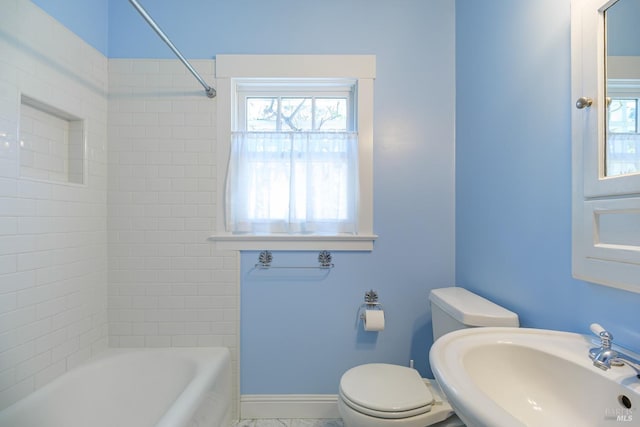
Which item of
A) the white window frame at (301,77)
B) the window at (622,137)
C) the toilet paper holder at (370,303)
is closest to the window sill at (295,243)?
the white window frame at (301,77)

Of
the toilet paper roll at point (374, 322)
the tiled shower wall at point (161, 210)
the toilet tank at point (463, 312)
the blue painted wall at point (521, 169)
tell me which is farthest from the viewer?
the tiled shower wall at point (161, 210)

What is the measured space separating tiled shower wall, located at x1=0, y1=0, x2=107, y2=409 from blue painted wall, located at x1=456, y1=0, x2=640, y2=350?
206 cm

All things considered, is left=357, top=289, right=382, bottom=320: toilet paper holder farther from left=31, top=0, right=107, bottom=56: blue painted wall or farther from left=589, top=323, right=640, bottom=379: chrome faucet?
left=31, top=0, right=107, bottom=56: blue painted wall

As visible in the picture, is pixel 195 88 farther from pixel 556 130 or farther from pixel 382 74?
pixel 556 130

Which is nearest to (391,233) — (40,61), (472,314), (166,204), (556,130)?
(472,314)

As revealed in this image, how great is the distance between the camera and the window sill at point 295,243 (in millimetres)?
1693

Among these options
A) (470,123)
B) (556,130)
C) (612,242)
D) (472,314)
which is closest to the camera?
(612,242)

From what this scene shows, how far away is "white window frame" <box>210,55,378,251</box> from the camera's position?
5.56ft

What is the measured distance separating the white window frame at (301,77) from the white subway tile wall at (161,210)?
2.4 inches

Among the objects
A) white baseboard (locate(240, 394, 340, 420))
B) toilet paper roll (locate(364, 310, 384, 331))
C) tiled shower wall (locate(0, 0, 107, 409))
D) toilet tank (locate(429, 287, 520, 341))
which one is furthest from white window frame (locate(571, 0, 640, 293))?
tiled shower wall (locate(0, 0, 107, 409))

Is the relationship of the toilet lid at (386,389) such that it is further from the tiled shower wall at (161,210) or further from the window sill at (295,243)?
the tiled shower wall at (161,210)

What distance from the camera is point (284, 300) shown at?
5.65ft

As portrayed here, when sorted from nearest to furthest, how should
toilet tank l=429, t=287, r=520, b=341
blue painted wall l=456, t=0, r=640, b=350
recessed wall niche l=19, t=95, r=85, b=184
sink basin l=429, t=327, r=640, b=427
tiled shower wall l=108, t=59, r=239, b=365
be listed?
sink basin l=429, t=327, r=640, b=427
blue painted wall l=456, t=0, r=640, b=350
toilet tank l=429, t=287, r=520, b=341
recessed wall niche l=19, t=95, r=85, b=184
tiled shower wall l=108, t=59, r=239, b=365

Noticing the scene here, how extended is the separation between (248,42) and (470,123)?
134 centimetres
